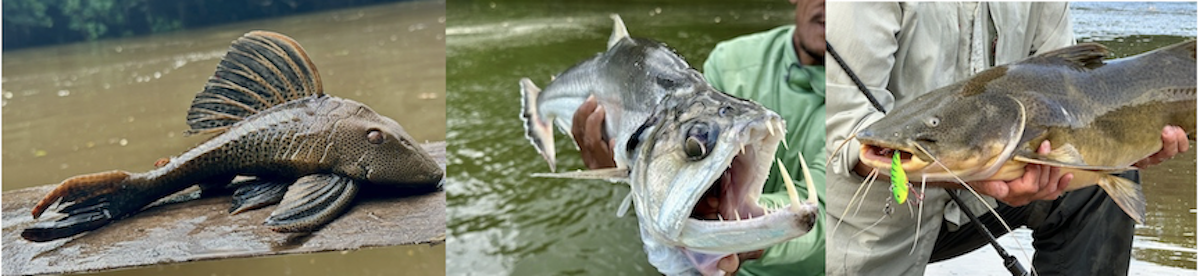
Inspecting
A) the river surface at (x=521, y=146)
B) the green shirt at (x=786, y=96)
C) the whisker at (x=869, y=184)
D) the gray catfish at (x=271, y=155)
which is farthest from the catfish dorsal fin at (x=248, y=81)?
the whisker at (x=869, y=184)

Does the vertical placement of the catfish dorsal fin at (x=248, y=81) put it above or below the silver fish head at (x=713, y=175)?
below

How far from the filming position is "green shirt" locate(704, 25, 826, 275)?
4.27ft

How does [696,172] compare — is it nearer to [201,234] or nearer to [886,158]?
[886,158]

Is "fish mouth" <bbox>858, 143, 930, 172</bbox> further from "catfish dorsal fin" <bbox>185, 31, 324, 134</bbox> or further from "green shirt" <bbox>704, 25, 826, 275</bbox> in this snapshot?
"catfish dorsal fin" <bbox>185, 31, 324, 134</bbox>

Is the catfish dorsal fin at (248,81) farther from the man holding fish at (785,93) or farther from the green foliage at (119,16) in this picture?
the man holding fish at (785,93)

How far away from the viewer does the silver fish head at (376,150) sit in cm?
158

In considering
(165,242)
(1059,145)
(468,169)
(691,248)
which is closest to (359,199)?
(468,169)

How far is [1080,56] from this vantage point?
48.5 inches

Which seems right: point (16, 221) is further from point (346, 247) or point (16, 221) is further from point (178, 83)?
point (346, 247)

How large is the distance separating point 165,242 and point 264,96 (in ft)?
1.00

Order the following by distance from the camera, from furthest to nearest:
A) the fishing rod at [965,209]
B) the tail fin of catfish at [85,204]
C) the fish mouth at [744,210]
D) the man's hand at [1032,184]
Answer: the tail fin of catfish at [85,204] < the fishing rod at [965,209] < the man's hand at [1032,184] < the fish mouth at [744,210]

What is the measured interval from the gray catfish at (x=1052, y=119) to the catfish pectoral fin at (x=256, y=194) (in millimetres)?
1016

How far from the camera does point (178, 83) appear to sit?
157 cm

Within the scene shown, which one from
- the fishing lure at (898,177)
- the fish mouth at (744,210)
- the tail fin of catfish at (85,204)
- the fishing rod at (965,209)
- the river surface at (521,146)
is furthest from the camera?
the river surface at (521,146)
